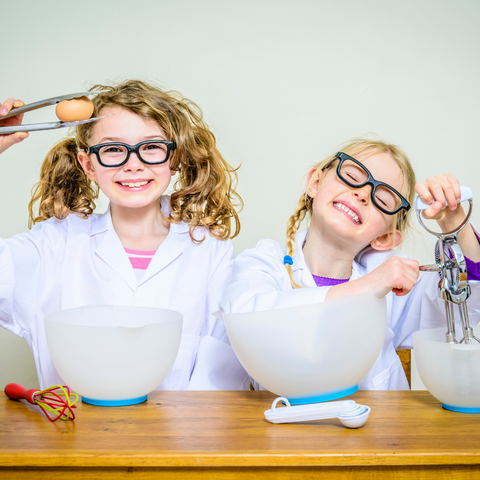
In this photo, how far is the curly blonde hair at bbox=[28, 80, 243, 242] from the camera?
55.1 inches

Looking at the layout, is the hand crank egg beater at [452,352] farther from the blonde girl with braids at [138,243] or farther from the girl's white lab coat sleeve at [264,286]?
the blonde girl with braids at [138,243]

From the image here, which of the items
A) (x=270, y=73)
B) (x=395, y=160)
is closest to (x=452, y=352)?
(x=395, y=160)

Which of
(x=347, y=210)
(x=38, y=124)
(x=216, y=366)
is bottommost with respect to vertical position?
(x=216, y=366)

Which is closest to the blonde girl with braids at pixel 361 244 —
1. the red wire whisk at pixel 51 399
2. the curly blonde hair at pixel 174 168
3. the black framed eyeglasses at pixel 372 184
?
the black framed eyeglasses at pixel 372 184

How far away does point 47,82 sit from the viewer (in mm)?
1979

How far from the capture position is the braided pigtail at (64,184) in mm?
1488

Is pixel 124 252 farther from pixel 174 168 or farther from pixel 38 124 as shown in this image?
pixel 38 124

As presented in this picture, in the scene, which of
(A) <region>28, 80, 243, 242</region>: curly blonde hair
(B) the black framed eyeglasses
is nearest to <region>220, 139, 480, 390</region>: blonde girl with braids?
(B) the black framed eyeglasses

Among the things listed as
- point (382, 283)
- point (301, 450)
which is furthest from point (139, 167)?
point (301, 450)

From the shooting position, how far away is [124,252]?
135 cm

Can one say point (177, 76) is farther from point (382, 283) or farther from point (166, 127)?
point (382, 283)

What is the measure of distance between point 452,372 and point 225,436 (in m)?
0.38

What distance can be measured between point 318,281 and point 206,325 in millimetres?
318

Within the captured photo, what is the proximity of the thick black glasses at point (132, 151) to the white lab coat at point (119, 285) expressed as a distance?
0.18 m
